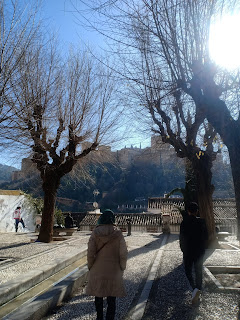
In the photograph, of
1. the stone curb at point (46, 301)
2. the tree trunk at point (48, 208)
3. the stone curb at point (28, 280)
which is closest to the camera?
the stone curb at point (46, 301)

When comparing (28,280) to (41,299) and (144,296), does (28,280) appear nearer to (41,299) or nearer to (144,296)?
(41,299)

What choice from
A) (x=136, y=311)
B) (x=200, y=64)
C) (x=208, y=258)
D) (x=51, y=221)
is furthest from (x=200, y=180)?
(x=136, y=311)

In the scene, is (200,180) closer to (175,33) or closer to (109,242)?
(175,33)

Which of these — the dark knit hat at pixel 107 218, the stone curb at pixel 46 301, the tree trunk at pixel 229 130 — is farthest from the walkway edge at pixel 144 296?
the tree trunk at pixel 229 130

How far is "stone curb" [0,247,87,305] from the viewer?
4.30m

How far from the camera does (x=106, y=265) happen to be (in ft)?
10.8

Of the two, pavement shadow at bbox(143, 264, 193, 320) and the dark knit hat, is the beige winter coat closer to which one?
the dark knit hat

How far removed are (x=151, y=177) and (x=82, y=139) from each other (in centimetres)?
7343

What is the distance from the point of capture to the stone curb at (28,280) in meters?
4.30

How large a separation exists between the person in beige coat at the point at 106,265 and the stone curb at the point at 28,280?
1770mm

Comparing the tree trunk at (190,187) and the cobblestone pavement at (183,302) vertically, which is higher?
the tree trunk at (190,187)

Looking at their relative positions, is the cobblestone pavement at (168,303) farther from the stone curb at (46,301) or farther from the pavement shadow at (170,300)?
the stone curb at (46,301)

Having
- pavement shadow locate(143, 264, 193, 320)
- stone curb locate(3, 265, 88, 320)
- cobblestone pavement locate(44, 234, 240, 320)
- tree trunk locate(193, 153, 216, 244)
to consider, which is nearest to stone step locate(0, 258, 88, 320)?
stone curb locate(3, 265, 88, 320)

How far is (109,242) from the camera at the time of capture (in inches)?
133
